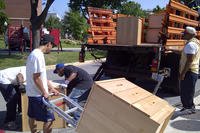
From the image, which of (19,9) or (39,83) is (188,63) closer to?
(39,83)

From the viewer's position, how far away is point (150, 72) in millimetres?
9680

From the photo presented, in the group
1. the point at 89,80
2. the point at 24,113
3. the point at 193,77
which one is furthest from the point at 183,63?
the point at 24,113

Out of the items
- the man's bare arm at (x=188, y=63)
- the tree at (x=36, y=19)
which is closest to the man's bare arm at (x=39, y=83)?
the man's bare arm at (x=188, y=63)

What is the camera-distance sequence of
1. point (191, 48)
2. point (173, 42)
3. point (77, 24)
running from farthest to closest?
point (77, 24), point (173, 42), point (191, 48)

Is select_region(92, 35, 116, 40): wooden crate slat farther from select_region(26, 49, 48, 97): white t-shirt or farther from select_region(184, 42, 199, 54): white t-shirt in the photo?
select_region(26, 49, 48, 97): white t-shirt

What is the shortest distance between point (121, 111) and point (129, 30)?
5.67 meters

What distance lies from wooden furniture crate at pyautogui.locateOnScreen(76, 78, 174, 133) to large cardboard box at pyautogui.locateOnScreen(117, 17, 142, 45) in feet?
16.2

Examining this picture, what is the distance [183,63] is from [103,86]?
141 inches

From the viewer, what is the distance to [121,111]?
4.16 meters

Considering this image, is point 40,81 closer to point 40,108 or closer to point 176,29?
point 40,108

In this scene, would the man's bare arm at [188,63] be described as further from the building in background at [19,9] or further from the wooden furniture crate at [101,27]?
the building in background at [19,9]

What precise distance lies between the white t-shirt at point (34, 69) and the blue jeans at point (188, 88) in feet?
11.5

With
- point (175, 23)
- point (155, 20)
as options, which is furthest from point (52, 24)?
point (175, 23)

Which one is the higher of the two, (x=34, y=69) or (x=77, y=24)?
(x=77, y=24)
